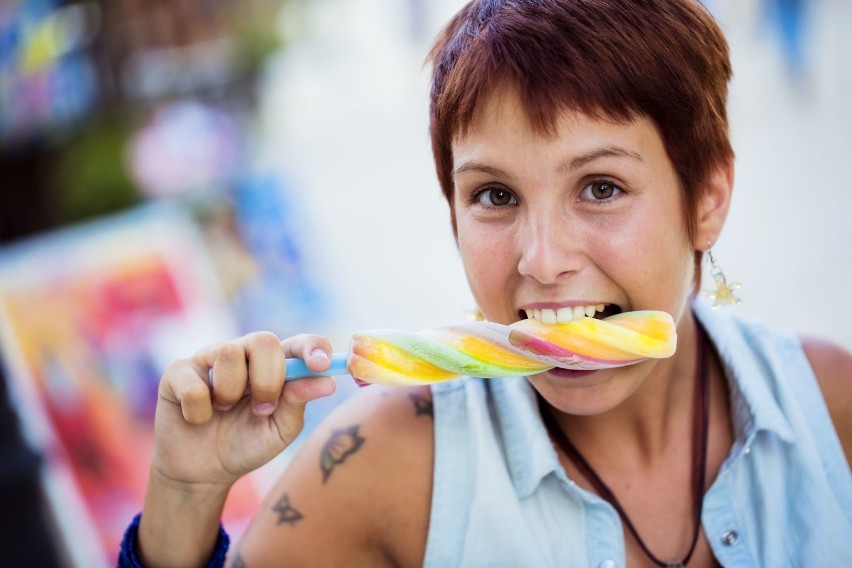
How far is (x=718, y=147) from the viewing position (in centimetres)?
183

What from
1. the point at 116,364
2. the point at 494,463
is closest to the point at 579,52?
the point at 494,463

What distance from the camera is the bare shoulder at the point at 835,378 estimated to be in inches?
80.4

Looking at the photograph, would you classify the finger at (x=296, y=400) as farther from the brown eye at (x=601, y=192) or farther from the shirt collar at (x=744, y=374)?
the shirt collar at (x=744, y=374)

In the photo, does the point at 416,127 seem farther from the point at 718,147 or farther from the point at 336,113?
the point at 718,147

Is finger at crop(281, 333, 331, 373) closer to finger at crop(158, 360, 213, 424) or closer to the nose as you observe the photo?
finger at crop(158, 360, 213, 424)

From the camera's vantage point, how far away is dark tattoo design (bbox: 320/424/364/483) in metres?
1.92

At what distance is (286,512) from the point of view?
190 cm

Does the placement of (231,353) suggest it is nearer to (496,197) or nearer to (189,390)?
(189,390)

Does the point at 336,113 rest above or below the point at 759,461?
above

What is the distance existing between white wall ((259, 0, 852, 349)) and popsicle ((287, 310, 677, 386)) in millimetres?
2976

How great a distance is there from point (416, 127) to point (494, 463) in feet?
27.8

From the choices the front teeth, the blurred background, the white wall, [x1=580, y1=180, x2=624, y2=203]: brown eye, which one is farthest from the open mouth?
the white wall

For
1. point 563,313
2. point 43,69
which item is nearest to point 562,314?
point 563,313

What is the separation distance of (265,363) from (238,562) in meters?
0.60
